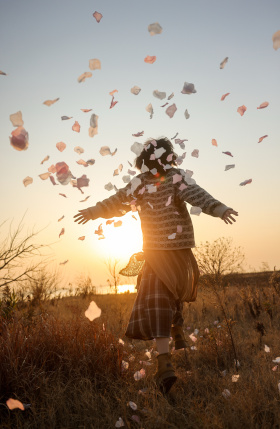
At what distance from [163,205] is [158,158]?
539mm

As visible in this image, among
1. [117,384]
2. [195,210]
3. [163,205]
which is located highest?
[163,205]

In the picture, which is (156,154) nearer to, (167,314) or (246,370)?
(167,314)

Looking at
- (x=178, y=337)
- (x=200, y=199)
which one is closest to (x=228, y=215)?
(x=200, y=199)

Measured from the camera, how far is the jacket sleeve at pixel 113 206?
3.59 m

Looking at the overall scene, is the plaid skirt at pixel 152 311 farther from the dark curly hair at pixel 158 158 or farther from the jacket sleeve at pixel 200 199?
the dark curly hair at pixel 158 158

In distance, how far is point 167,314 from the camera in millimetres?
2959

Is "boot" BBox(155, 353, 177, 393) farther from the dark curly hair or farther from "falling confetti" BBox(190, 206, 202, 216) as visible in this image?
the dark curly hair

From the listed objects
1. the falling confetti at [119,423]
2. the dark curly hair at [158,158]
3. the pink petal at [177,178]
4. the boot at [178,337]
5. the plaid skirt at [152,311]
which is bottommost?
the falling confetti at [119,423]

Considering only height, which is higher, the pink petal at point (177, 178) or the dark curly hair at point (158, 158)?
the dark curly hair at point (158, 158)

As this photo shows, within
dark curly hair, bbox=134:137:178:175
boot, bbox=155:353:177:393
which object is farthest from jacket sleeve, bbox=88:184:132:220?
Answer: boot, bbox=155:353:177:393

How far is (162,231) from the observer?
10.6ft

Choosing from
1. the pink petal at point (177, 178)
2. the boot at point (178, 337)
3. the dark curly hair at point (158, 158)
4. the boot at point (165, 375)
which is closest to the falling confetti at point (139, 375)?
the boot at point (165, 375)

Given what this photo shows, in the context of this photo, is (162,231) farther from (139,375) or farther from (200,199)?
(139,375)

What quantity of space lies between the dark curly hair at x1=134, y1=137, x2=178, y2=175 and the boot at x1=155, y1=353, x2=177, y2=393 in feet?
5.88
